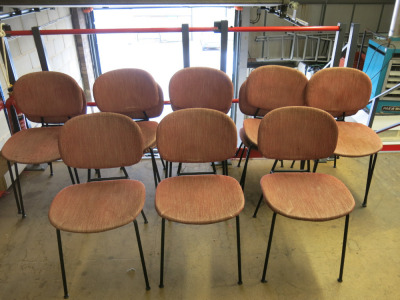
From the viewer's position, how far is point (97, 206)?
1.56m

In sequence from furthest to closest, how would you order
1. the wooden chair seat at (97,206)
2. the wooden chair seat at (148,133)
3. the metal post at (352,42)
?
the metal post at (352,42), the wooden chair seat at (148,133), the wooden chair seat at (97,206)

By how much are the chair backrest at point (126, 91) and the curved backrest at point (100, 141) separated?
0.56m

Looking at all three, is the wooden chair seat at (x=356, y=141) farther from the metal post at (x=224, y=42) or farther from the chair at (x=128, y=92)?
the chair at (x=128, y=92)

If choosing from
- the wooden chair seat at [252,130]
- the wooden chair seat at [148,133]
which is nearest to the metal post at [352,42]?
the wooden chair seat at [252,130]

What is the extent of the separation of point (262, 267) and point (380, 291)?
2.00 ft

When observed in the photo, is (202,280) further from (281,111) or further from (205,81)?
(205,81)

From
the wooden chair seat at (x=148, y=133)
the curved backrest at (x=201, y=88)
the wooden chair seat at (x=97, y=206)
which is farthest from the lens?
the curved backrest at (x=201, y=88)

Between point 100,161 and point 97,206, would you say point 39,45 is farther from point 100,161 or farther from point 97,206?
point 97,206

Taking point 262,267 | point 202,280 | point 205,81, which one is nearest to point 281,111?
point 205,81

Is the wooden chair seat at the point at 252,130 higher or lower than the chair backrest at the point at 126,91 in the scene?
lower

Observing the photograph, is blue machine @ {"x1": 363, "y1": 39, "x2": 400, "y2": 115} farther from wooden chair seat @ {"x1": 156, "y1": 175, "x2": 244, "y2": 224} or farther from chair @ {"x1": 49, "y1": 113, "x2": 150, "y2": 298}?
chair @ {"x1": 49, "y1": 113, "x2": 150, "y2": 298}

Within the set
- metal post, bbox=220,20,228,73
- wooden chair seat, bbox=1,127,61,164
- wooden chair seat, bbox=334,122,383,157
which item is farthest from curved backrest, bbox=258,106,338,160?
wooden chair seat, bbox=1,127,61,164

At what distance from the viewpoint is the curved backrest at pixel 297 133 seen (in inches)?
66.6

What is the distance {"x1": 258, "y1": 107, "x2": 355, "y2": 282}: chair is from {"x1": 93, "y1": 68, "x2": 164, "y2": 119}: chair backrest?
2.96 feet
